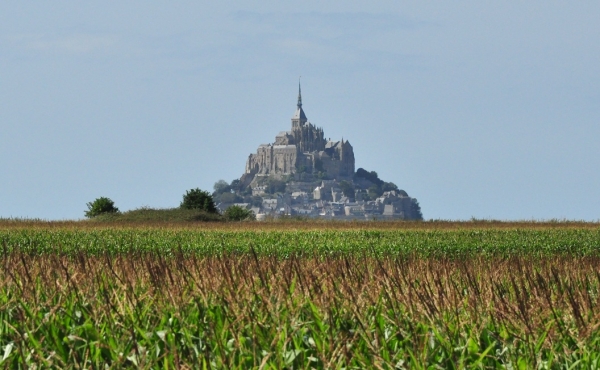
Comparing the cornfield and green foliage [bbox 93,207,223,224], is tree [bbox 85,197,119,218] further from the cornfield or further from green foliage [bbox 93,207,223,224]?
the cornfield

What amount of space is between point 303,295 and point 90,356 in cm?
225

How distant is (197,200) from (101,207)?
7.39 meters

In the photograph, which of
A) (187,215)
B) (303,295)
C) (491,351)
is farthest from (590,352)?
(187,215)

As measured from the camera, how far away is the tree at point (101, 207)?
63312mm

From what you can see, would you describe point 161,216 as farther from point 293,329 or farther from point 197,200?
point 293,329

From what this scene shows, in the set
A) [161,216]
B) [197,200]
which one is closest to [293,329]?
[161,216]

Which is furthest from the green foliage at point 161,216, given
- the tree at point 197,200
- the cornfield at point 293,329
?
the cornfield at point 293,329

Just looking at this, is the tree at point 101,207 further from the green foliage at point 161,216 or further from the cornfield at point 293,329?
the cornfield at point 293,329

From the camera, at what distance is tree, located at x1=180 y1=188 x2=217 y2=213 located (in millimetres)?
64625

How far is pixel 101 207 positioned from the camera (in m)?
63.7

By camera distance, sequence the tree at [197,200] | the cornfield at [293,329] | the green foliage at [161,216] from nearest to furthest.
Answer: the cornfield at [293,329]
the green foliage at [161,216]
the tree at [197,200]

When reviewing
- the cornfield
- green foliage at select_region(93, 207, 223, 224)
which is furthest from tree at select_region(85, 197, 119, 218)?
the cornfield

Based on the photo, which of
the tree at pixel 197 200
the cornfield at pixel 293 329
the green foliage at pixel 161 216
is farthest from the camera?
the tree at pixel 197 200

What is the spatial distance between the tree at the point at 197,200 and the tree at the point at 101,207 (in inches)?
213
